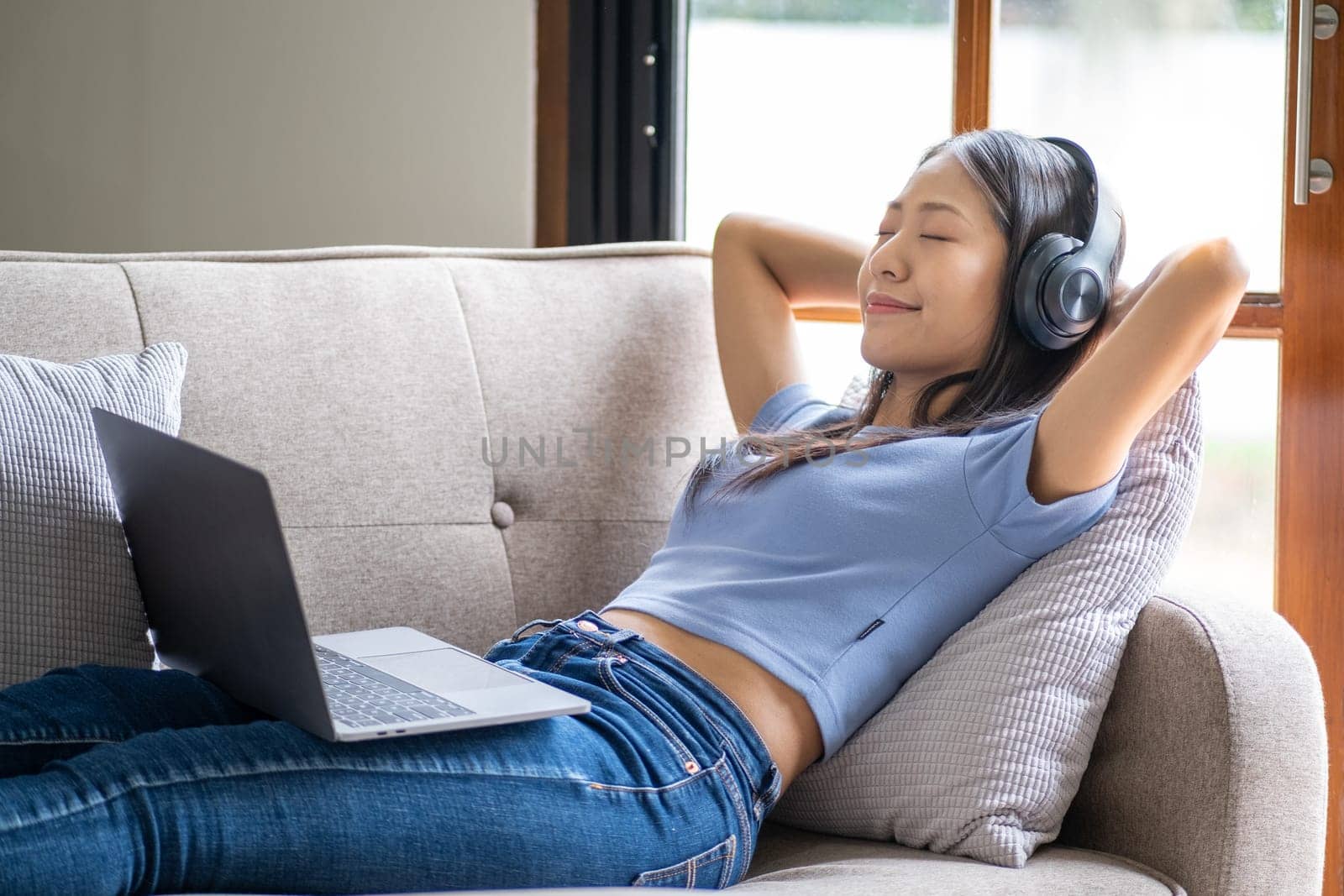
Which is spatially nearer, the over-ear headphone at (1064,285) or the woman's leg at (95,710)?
the woman's leg at (95,710)

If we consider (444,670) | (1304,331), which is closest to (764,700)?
(444,670)

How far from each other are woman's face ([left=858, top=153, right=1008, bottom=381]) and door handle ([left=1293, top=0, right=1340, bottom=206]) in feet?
2.63

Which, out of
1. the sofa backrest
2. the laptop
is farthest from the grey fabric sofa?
the laptop

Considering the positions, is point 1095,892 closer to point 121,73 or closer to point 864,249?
point 864,249

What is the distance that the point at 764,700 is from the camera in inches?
42.9

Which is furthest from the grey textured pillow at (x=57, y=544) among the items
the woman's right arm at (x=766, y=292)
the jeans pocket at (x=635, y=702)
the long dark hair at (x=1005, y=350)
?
the woman's right arm at (x=766, y=292)

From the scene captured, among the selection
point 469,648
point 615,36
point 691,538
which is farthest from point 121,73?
point 691,538

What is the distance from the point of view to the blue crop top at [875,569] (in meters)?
1.11

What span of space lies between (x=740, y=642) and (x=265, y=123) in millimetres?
1192

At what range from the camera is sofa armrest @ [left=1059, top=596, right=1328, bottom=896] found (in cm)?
98

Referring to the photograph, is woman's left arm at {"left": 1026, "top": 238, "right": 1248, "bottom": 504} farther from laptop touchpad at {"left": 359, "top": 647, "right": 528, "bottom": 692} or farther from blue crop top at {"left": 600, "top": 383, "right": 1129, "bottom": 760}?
laptop touchpad at {"left": 359, "top": 647, "right": 528, "bottom": 692}

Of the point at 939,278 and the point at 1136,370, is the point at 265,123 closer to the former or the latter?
the point at 939,278

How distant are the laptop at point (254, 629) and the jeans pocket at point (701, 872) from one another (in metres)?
0.14

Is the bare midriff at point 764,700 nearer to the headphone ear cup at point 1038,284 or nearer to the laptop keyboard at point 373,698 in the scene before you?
the laptop keyboard at point 373,698
